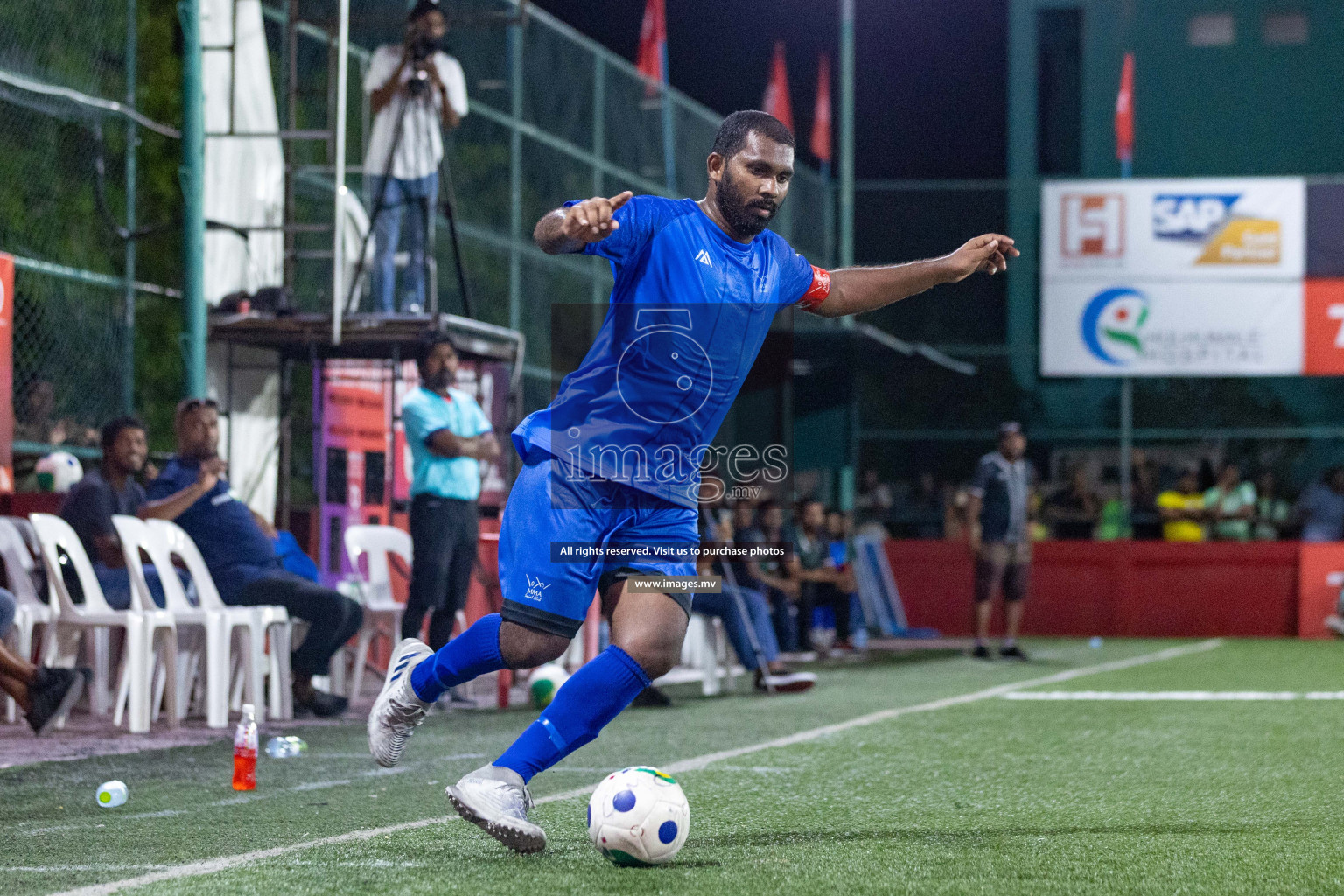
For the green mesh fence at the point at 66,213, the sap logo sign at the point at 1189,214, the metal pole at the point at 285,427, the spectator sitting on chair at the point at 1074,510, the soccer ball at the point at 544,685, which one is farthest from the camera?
the sap logo sign at the point at 1189,214

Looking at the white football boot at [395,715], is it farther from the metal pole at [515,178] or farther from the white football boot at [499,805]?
the metal pole at [515,178]

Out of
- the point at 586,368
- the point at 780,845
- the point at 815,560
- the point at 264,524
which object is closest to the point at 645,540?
the point at 586,368

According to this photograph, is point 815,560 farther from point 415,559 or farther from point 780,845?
point 780,845

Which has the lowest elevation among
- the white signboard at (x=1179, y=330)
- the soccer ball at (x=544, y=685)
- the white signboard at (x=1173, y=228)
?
the soccer ball at (x=544, y=685)

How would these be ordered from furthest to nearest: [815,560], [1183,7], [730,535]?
A: [1183,7] < [815,560] < [730,535]

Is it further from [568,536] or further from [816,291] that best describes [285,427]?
[568,536]

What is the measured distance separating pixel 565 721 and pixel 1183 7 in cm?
2731

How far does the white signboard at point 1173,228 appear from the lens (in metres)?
23.1

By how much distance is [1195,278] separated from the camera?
23.2 m

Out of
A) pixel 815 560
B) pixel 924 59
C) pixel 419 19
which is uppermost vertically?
pixel 924 59

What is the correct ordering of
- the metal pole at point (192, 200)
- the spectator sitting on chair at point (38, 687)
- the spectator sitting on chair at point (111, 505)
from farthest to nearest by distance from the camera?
the metal pole at point (192, 200), the spectator sitting on chair at point (111, 505), the spectator sitting on chair at point (38, 687)

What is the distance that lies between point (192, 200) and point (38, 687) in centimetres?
502

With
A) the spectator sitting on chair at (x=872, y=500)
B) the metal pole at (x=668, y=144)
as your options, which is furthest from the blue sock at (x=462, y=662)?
the spectator sitting on chair at (x=872, y=500)

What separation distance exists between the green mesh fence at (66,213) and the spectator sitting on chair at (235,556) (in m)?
1.87
